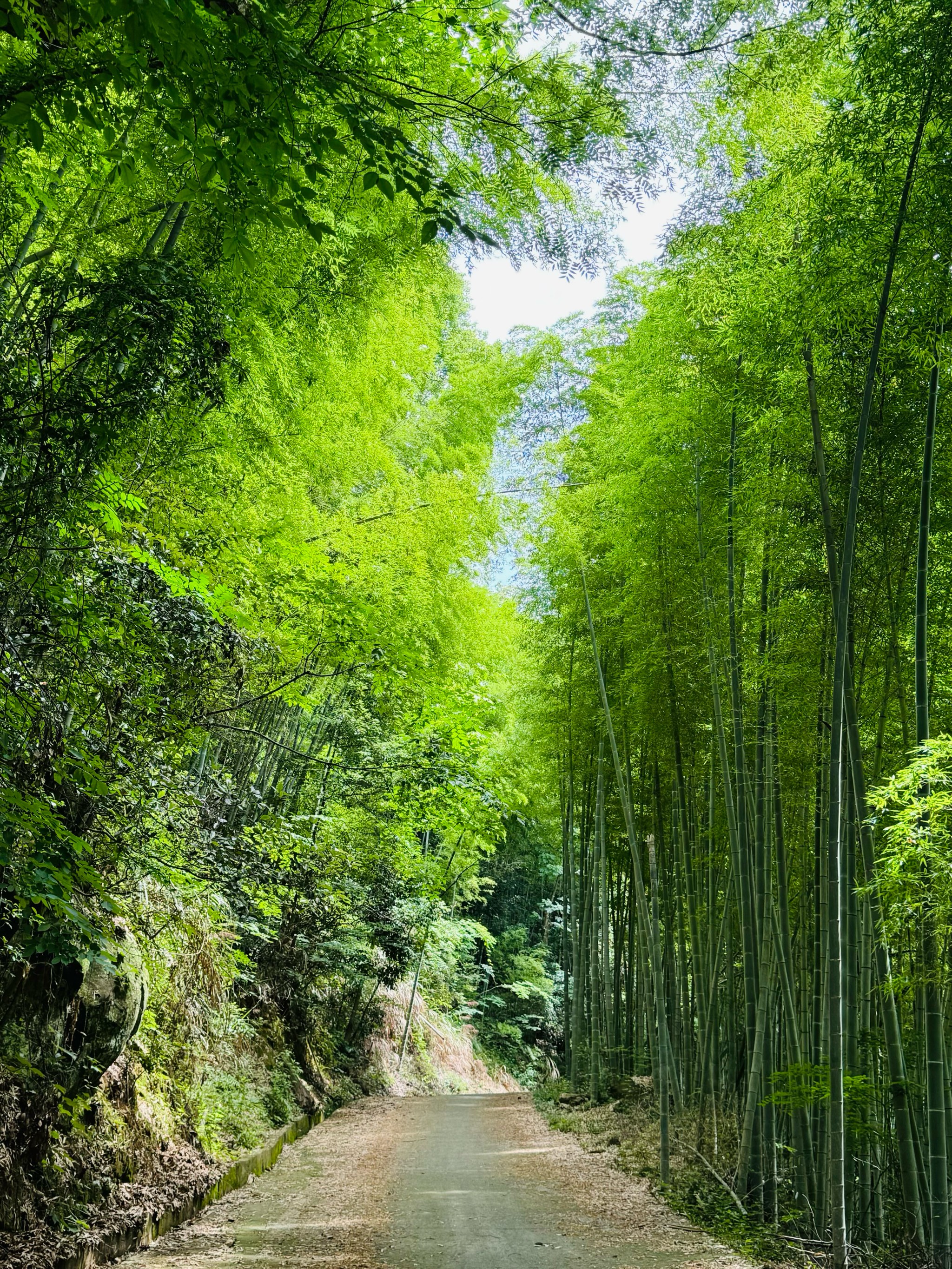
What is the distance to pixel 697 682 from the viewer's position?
634cm

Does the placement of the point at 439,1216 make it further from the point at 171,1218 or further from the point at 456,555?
the point at 456,555

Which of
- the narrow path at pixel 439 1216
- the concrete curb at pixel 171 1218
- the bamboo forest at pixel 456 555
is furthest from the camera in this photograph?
the narrow path at pixel 439 1216

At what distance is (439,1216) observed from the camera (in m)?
4.33

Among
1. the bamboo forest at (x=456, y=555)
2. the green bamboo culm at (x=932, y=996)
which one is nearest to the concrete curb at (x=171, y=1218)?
the bamboo forest at (x=456, y=555)

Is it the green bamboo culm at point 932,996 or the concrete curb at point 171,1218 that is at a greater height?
the green bamboo culm at point 932,996

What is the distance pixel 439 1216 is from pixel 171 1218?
1338 mm

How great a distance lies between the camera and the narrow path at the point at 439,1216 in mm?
3557

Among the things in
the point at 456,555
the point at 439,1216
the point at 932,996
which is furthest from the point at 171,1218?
the point at 456,555

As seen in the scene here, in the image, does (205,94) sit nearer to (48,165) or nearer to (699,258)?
(48,165)

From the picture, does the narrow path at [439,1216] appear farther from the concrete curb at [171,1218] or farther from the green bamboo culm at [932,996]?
the green bamboo culm at [932,996]

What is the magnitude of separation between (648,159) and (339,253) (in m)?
1.58

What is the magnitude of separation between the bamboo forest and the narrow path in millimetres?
54

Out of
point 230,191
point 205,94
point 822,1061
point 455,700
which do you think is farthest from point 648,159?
point 822,1061

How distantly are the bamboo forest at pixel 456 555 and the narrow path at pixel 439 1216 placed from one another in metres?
0.05
